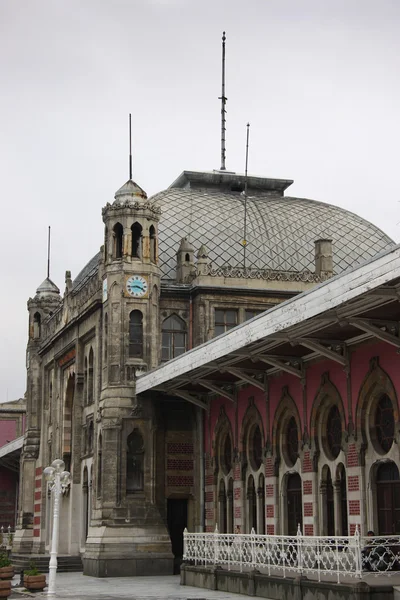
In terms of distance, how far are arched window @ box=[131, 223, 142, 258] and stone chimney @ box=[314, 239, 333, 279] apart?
6243 millimetres

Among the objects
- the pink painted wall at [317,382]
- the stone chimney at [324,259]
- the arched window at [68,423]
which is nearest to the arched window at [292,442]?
the pink painted wall at [317,382]

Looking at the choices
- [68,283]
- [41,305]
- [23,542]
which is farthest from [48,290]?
[23,542]

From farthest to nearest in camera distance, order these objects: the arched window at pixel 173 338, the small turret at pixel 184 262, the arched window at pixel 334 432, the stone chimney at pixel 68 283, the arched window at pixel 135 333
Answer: the stone chimney at pixel 68 283 → the small turret at pixel 184 262 → the arched window at pixel 173 338 → the arched window at pixel 135 333 → the arched window at pixel 334 432

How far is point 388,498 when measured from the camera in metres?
20.6

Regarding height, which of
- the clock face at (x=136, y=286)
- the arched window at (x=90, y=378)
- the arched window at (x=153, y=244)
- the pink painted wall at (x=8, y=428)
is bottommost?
the arched window at (x=90, y=378)

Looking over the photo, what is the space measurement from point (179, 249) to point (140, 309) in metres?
3.43

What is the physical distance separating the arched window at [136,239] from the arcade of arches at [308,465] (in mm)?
5453

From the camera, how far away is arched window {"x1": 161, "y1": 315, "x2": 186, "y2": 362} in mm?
31666

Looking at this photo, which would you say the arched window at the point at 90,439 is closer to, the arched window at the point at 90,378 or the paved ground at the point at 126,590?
the arched window at the point at 90,378

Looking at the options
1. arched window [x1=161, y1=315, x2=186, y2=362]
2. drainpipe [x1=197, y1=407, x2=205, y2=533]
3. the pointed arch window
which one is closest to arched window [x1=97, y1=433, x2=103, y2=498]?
the pointed arch window

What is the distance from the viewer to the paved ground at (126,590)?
832 inches

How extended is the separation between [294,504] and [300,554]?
→ 234 inches

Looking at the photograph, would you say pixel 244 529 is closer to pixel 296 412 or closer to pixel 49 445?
pixel 296 412

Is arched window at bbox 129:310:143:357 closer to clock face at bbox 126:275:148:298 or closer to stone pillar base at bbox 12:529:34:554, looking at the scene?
clock face at bbox 126:275:148:298
